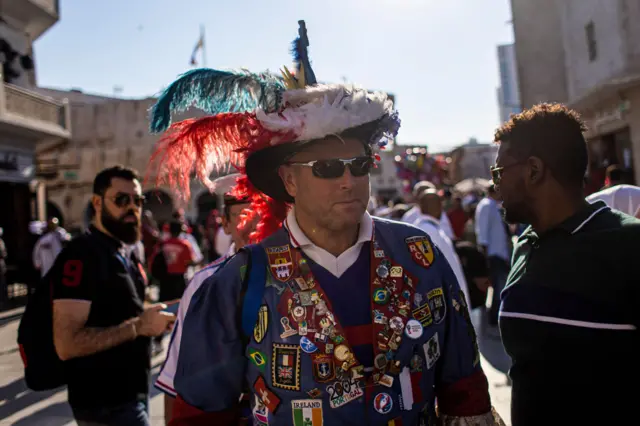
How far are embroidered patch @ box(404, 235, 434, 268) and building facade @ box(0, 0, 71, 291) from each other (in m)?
14.8

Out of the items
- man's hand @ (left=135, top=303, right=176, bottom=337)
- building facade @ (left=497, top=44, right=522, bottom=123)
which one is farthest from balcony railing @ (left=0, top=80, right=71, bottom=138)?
building facade @ (left=497, top=44, right=522, bottom=123)

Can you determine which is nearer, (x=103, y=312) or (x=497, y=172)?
(x=497, y=172)

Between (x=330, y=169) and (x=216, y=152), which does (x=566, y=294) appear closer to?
(x=330, y=169)

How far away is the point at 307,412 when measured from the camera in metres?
1.70

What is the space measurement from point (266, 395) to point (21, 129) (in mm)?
16100

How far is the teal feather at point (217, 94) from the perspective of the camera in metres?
2.04

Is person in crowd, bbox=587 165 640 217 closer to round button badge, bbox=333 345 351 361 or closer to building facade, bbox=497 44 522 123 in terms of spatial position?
round button badge, bbox=333 345 351 361

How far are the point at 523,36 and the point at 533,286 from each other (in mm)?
20128

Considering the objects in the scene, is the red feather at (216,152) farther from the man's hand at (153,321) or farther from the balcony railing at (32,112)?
the balcony railing at (32,112)

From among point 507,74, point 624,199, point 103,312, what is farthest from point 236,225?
point 507,74

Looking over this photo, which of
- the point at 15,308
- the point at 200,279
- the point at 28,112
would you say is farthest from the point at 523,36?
the point at 200,279

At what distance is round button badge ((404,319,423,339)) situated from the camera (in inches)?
69.9

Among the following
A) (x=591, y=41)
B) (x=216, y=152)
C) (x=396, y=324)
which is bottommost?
(x=396, y=324)

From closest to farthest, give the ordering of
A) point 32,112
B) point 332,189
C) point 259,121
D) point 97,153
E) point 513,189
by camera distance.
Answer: point 332,189 < point 259,121 < point 513,189 < point 32,112 < point 97,153
